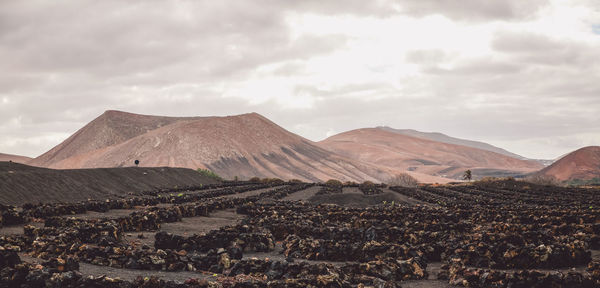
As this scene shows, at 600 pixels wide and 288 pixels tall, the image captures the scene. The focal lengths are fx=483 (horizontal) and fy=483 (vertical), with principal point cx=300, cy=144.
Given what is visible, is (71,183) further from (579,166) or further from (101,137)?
(579,166)

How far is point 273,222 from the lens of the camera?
2238cm

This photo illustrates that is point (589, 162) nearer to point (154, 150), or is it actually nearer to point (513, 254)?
point (154, 150)

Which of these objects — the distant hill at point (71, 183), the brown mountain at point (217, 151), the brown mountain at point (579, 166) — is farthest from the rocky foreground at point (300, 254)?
the brown mountain at point (579, 166)

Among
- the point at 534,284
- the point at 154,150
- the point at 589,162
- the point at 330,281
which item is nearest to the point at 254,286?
the point at 330,281

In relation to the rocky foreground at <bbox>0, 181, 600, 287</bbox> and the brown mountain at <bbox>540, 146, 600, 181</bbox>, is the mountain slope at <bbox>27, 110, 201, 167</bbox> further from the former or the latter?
the rocky foreground at <bbox>0, 181, 600, 287</bbox>

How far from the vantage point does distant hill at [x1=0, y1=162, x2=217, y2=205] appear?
3681 centimetres

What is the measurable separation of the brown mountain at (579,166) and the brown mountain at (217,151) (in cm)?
5791

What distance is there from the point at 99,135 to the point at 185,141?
187 feet

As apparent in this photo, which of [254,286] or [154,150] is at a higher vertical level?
[154,150]

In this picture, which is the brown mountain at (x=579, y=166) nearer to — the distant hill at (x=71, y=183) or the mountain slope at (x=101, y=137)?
the distant hill at (x=71, y=183)

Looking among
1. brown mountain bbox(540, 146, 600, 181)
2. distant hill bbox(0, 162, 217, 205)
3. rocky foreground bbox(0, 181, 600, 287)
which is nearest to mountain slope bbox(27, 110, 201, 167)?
distant hill bbox(0, 162, 217, 205)

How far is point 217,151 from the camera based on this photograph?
151 m

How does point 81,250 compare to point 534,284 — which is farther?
point 81,250

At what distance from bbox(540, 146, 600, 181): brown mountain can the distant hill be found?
14077 centimetres
